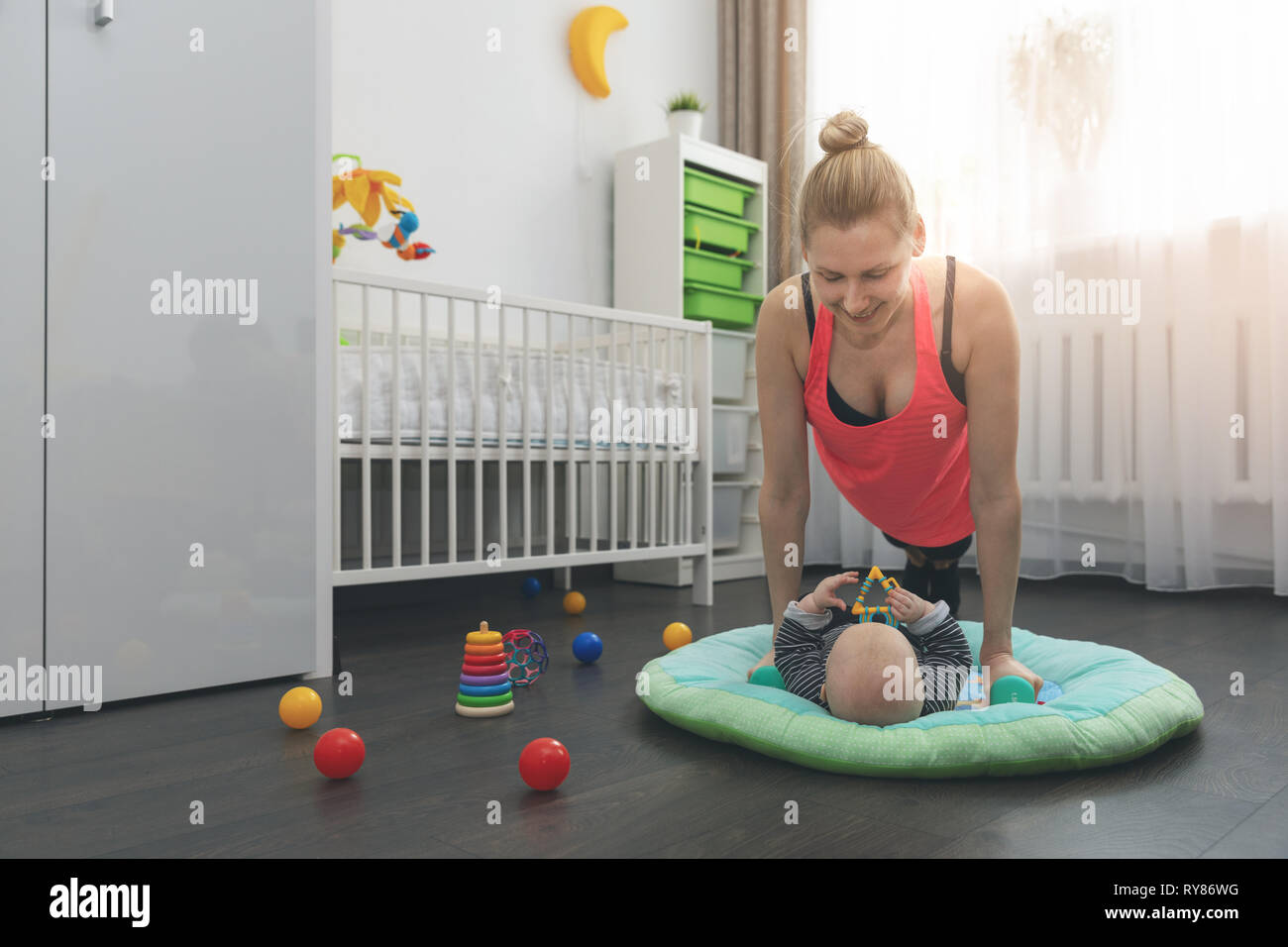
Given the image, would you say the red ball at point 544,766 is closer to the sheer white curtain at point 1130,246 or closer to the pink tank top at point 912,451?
the pink tank top at point 912,451

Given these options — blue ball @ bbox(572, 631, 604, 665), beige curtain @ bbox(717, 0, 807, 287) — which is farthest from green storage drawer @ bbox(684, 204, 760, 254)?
blue ball @ bbox(572, 631, 604, 665)

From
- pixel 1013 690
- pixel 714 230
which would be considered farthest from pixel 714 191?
pixel 1013 690

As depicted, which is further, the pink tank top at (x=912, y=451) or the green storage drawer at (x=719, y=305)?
the green storage drawer at (x=719, y=305)

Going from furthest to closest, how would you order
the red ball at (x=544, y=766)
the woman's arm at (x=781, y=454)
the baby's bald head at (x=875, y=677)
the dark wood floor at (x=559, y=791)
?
the woman's arm at (x=781, y=454) → the baby's bald head at (x=875, y=677) → the red ball at (x=544, y=766) → the dark wood floor at (x=559, y=791)

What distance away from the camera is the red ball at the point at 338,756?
1.13m

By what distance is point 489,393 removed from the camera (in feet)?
7.55

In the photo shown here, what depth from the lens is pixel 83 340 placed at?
147 centimetres

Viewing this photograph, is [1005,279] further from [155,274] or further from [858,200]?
[155,274]

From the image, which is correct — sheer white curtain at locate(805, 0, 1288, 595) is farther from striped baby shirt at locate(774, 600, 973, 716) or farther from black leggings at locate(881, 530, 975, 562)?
striped baby shirt at locate(774, 600, 973, 716)

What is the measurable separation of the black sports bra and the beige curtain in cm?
202

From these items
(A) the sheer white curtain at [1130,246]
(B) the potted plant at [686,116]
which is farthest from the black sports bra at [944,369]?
(B) the potted plant at [686,116]

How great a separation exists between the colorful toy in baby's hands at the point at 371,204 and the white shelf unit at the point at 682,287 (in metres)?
1.04
